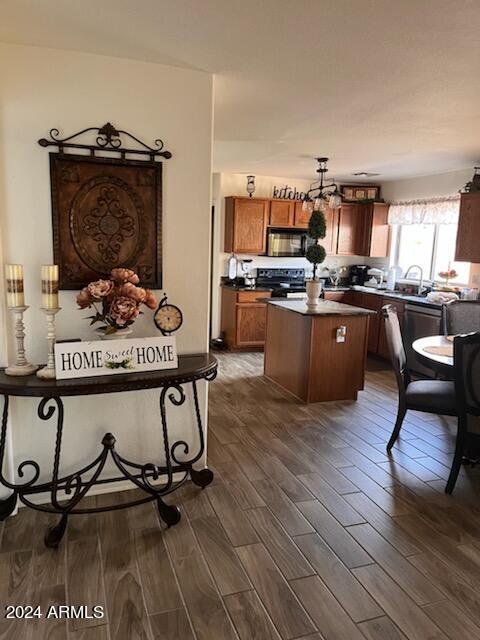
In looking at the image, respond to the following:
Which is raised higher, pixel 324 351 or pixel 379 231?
pixel 379 231

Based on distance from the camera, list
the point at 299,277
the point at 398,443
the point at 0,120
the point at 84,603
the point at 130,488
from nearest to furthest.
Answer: the point at 84,603, the point at 0,120, the point at 130,488, the point at 398,443, the point at 299,277

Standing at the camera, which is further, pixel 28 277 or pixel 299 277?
pixel 299 277

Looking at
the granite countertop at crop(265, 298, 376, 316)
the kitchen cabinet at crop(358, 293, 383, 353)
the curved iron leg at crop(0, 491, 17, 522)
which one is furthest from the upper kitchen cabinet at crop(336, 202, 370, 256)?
the curved iron leg at crop(0, 491, 17, 522)

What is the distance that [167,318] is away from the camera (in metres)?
2.57

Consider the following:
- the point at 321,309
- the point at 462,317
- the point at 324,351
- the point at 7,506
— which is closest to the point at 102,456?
the point at 7,506

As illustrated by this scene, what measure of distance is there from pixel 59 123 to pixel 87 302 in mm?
915

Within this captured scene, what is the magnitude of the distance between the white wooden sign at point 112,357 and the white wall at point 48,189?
1.03 feet

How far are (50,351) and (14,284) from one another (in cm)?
36

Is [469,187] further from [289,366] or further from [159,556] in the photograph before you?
[159,556]

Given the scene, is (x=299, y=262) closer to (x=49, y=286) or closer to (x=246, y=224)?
(x=246, y=224)

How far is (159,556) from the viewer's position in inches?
85.6

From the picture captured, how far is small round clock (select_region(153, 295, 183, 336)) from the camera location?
8.41 feet

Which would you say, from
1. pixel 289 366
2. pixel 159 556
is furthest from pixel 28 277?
pixel 289 366

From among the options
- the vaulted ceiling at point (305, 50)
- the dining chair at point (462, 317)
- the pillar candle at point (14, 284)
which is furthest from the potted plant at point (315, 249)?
the pillar candle at point (14, 284)
